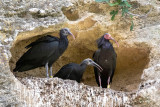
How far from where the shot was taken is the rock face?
18.7 ft

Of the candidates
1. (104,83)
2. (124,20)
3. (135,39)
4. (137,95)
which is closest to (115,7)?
(124,20)

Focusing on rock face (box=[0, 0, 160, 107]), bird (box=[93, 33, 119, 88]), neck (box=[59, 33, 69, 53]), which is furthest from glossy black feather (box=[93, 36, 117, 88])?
neck (box=[59, 33, 69, 53])

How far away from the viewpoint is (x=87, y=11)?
725 centimetres

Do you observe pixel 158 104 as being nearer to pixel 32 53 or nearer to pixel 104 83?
pixel 104 83

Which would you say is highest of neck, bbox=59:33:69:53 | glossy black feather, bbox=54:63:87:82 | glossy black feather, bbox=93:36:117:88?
neck, bbox=59:33:69:53

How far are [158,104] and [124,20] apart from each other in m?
2.23

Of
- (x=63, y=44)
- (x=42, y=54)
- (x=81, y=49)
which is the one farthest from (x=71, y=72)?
(x=81, y=49)

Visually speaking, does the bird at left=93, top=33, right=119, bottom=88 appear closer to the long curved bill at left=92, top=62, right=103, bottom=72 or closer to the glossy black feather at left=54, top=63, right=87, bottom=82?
the long curved bill at left=92, top=62, right=103, bottom=72

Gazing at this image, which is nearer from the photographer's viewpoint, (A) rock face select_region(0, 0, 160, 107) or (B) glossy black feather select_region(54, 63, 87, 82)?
(A) rock face select_region(0, 0, 160, 107)

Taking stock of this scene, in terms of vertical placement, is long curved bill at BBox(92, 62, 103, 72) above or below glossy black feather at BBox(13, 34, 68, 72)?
below

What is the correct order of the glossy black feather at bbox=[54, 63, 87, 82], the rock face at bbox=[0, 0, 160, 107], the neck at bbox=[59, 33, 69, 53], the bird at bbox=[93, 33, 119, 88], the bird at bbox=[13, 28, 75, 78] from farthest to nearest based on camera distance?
the bird at bbox=[93, 33, 119, 88] → the glossy black feather at bbox=[54, 63, 87, 82] → the neck at bbox=[59, 33, 69, 53] → the bird at bbox=[13, 28, 75, 78] → the rock face at bbox=[0, 0, 160, 107]

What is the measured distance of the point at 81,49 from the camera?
794 cm

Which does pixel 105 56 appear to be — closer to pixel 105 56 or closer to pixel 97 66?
pixel 105 56

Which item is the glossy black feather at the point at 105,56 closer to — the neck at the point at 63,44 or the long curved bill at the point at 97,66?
the long curved bill at the point at 97,66
